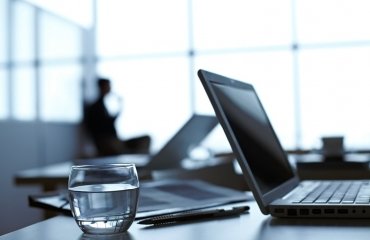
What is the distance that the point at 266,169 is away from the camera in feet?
3.21

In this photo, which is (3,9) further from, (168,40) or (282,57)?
(282,57)

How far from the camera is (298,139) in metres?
5.69

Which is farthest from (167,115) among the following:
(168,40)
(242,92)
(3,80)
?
(242,92)

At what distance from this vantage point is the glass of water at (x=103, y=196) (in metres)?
0.69

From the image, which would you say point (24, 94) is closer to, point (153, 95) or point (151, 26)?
point (153, 95)

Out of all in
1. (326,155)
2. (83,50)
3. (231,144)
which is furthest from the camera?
(83,50)

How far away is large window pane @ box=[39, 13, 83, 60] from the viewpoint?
6594 millimetres

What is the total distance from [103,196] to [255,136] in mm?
417

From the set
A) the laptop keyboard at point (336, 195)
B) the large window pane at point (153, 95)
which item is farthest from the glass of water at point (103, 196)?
the large window pane at point (153, 95)

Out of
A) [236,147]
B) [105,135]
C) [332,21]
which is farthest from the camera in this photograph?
[332,21]

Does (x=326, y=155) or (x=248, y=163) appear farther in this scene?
(x=326, y=155)

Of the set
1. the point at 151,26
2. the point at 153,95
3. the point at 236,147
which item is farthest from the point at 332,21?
the point at 236,147

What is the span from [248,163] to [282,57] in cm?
497

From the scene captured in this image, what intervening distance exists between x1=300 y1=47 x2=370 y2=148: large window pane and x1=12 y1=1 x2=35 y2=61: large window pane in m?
3.15
